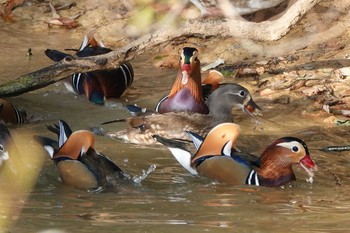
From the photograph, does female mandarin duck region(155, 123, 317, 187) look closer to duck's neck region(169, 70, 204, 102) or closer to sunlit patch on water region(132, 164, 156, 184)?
sunlit patch on water region(132, 164, 156, 184)

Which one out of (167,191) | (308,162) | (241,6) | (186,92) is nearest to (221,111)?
(186,92)

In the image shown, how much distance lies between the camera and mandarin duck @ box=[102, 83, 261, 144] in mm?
8578

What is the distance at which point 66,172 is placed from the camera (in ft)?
22.9

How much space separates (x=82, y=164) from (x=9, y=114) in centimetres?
200

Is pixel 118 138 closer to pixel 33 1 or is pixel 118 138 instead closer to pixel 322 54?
pixel 322 54

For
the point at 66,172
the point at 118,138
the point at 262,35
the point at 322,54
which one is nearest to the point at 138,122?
the point at 118,138

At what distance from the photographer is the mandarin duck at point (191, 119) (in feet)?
28.1

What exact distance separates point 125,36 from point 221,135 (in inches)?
187

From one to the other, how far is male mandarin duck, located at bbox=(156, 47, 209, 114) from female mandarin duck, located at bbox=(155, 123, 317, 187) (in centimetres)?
160

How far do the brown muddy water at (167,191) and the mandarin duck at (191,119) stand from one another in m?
0.13

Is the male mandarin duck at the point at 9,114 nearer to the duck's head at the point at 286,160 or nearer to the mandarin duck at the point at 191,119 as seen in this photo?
the mandarin duck at the point at 191,119

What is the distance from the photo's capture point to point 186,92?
9.34 meters

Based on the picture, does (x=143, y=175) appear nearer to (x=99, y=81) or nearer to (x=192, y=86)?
(x=192, y=86)

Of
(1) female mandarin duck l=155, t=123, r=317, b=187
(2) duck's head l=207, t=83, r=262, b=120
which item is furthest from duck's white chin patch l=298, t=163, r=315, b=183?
(2) duck's head l=207, t=83, r=262, b=120
